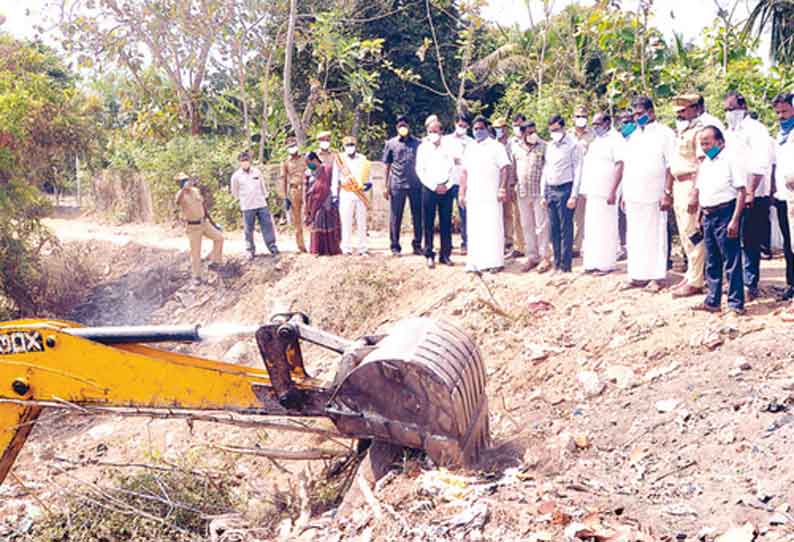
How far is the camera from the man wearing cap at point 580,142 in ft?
34.6

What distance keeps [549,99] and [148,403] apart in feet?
43.5

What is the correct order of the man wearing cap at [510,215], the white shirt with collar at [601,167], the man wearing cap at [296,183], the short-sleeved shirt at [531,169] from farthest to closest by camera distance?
the man wearing cap at [296,183], the man wearing cap at [510,215], the short-sleeved shirt at [531,169], the white shirt with collar at [601,167]

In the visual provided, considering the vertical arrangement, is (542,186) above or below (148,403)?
above

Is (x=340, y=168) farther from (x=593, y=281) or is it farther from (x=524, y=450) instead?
(x=524, y=450)

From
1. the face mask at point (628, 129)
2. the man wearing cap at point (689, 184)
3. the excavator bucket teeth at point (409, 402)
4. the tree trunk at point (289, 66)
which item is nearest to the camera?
the excavator bucket teeth at point (409, 402)

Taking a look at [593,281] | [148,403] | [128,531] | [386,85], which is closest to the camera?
[148,403]

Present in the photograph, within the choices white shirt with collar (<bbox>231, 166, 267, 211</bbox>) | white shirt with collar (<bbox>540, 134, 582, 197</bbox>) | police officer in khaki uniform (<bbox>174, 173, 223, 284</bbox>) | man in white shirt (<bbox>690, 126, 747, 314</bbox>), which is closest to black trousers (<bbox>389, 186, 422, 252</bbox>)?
white shirt with collar (<bbox>540, 134, 582, 197</bbox>)

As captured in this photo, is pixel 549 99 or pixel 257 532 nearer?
pixel 257 532

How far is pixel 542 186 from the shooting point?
397 inches

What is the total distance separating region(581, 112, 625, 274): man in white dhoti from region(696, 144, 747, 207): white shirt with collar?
81.9 inches

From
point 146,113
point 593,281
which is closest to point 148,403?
point 593,281

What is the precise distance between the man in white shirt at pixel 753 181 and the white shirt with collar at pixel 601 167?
4.19ft

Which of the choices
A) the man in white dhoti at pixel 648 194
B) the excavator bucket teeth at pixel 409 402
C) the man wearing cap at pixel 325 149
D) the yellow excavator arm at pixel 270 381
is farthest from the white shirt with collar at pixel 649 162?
the man wearing cap at pixel 325 149

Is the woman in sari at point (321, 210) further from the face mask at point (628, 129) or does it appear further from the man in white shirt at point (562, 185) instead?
the face mask at point (628, 129)
